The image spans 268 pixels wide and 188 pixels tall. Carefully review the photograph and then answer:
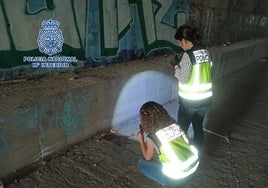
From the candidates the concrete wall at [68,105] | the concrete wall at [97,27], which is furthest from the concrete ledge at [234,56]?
the concrete wall at [68,105]

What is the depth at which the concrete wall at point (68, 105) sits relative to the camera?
3.22 metres

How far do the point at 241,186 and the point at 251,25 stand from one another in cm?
979

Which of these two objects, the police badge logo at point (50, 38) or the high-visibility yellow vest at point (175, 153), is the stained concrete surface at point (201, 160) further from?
the police badge logo at point (50, 38)

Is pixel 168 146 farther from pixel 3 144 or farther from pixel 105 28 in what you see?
pixel 105 28

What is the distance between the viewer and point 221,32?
30.1 feet

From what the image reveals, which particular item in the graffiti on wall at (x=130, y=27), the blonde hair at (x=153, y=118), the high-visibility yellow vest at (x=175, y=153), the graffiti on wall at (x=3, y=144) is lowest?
the graffiti on wall at (x=3, y=144)

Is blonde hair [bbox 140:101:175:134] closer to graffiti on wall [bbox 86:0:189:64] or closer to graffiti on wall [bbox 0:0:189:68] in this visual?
graffiti on wall [bbox 0:0:189:68]

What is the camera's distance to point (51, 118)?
3.57 m

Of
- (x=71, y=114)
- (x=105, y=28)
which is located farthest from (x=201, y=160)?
(x=105, y=28)

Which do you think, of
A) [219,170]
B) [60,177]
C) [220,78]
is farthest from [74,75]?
[220,78]

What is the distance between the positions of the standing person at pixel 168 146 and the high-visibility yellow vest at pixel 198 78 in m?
0.96

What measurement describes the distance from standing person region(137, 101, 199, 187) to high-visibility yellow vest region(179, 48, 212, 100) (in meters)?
0.96

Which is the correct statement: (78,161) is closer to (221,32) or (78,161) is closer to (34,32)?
(34,32)

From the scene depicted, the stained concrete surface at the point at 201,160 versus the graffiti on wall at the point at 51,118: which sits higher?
the graffiti on wall at the point at 51,118
